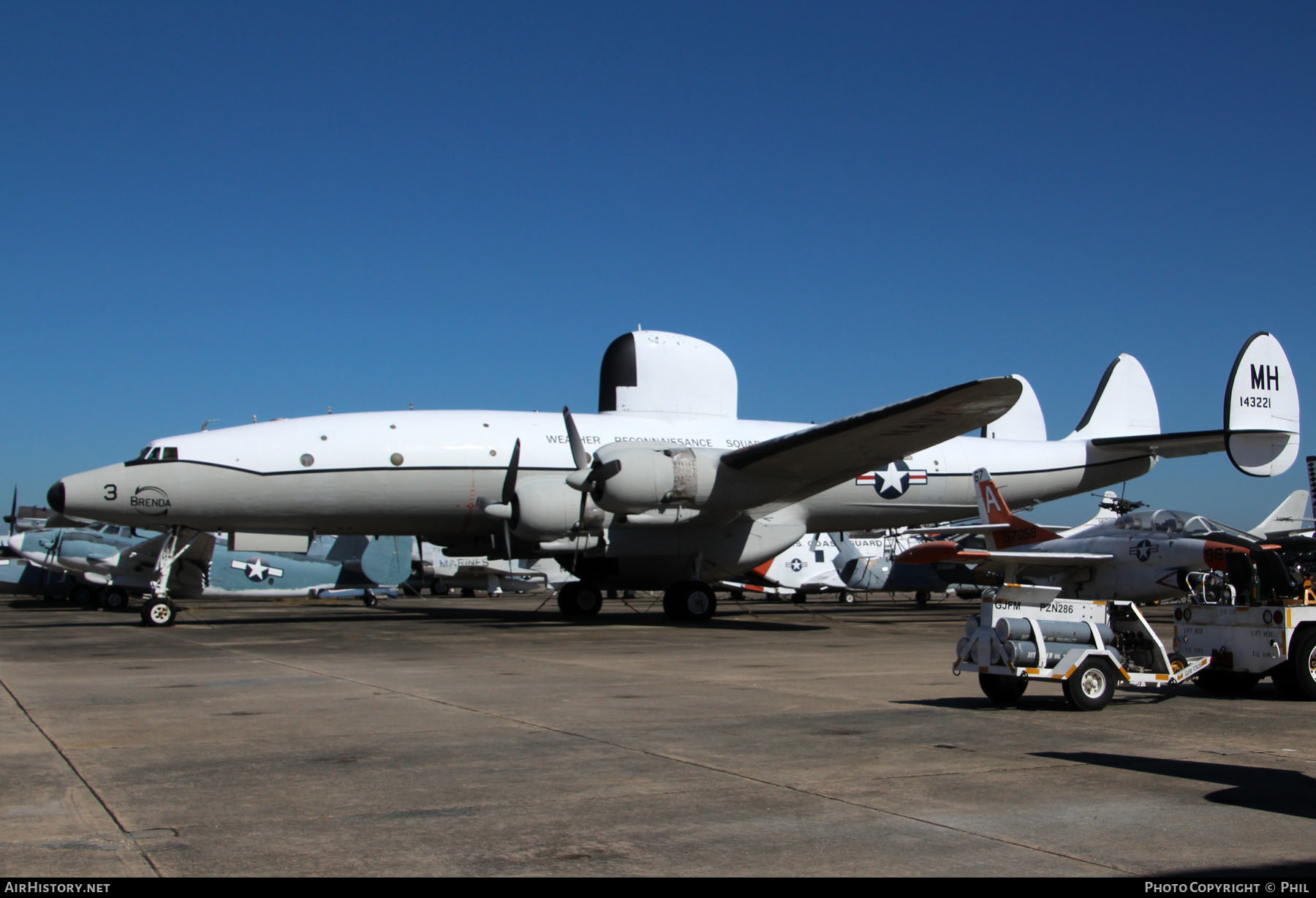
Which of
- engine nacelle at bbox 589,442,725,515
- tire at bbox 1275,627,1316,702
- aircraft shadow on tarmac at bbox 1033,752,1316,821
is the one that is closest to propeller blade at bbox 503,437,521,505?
engine nacelle at bbox 589,442,725,515

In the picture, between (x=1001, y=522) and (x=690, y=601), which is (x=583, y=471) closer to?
(x=690, y=601)

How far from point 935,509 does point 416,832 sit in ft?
74.4

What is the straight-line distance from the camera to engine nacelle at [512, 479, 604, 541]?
66.5 feet

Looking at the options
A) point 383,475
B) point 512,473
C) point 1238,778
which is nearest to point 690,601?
point 512,473

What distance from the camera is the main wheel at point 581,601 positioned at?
24.2m

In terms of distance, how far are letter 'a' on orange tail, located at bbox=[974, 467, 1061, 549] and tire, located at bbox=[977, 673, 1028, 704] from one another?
15.8m

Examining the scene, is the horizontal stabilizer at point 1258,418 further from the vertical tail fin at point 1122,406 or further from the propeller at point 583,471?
the propeller at point 583,471

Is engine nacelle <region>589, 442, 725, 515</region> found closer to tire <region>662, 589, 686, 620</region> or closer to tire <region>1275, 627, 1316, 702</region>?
tire <region>662, 589, 686, 620</region>

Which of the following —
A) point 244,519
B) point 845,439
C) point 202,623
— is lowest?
point 202,623

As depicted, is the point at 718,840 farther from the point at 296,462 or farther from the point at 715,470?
the point at 296,462

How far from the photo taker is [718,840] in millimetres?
4480

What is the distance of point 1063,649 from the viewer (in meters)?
8.88

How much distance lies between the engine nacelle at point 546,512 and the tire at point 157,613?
7.10 m
